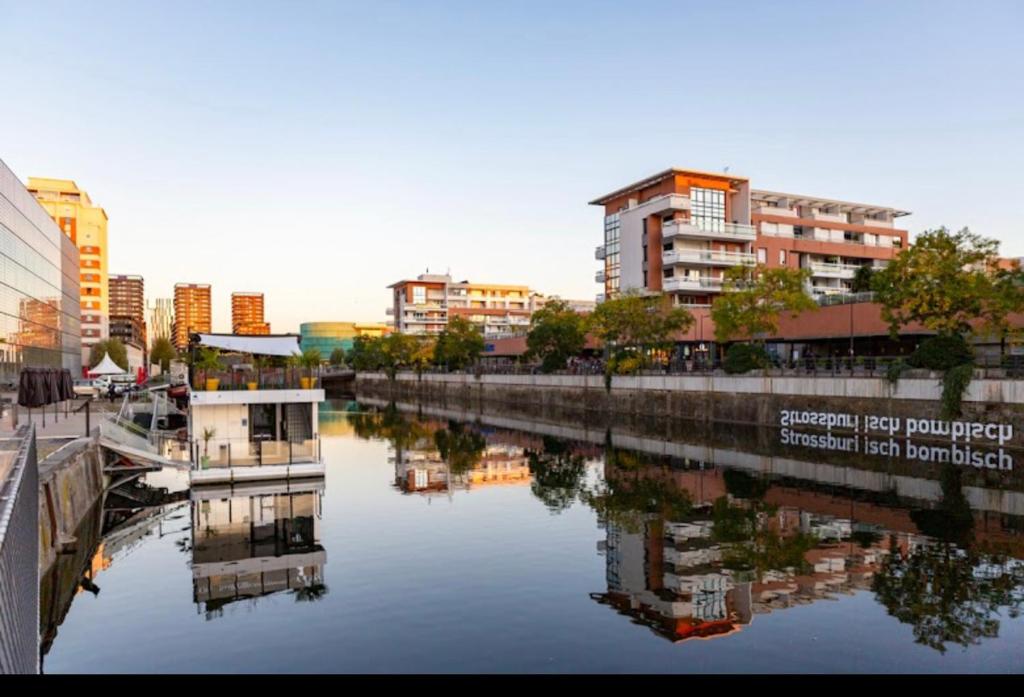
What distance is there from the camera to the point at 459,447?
53.3 m

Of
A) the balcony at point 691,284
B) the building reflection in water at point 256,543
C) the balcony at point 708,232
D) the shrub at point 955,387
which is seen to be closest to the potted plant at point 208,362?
the building reflection in water at point 256,543

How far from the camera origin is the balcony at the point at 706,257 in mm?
87750

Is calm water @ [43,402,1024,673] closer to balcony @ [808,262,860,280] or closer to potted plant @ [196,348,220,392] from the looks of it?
potted plant @ [196,348,220,392]

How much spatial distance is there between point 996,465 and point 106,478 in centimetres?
4092

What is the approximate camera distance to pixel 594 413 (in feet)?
246

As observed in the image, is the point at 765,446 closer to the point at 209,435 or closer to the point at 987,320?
the point at 987,320

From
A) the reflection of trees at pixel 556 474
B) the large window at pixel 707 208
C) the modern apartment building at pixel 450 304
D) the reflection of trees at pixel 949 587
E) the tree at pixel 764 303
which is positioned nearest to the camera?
the reflection of trees at pixel 949 587

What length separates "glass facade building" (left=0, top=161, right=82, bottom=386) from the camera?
6406 cm

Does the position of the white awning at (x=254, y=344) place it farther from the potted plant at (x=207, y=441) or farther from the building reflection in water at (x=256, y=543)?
the building reflection in water at (x=256, y=543)

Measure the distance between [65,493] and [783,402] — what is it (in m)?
44.1

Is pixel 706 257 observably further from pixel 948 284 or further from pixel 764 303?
pixel 948 284

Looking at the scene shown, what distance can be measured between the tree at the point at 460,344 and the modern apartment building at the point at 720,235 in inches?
849

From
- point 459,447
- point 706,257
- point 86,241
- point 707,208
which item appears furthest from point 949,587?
point 86,241
